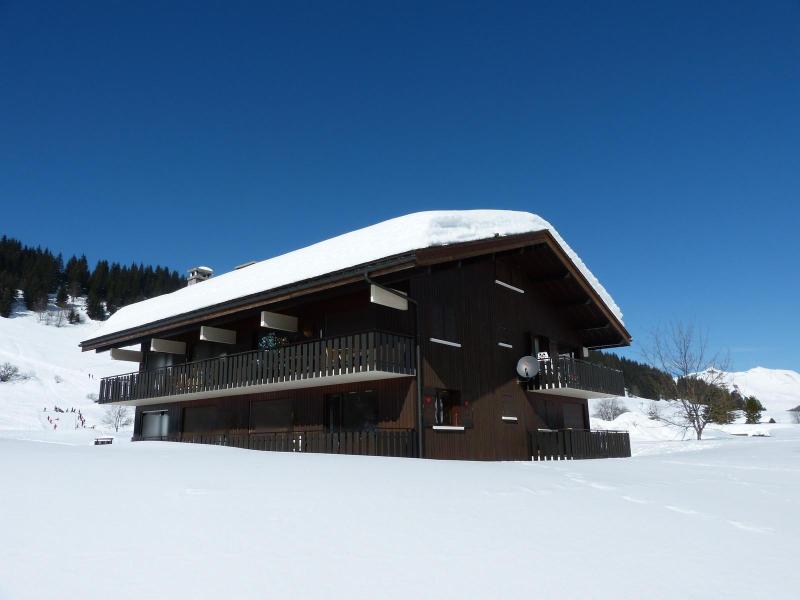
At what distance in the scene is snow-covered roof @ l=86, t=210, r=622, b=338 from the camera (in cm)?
1491

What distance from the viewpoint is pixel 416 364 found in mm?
16391

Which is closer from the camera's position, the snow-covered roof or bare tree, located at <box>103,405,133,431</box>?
the snow-covered roof

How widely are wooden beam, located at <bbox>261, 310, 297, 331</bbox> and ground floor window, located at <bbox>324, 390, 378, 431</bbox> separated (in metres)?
2.47

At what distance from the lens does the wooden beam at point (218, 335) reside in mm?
21000

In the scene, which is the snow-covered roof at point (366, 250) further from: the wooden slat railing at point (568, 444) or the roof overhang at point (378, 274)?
the wooden slat railing at point (568, 444)

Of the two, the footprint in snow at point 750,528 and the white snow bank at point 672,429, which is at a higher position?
the white snow bank at point 672,429

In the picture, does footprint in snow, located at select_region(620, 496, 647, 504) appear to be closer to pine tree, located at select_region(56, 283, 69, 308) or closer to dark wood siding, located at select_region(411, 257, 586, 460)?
dark wood siding, located at select_region(411, 257, 586, 460)

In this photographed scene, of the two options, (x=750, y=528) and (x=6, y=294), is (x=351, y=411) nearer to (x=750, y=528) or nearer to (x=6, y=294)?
(x=750, y=528)

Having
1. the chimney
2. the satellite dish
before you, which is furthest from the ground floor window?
Result: the chimney

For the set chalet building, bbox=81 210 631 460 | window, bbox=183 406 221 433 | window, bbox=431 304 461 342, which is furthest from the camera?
window, bbox=183 406 221 433

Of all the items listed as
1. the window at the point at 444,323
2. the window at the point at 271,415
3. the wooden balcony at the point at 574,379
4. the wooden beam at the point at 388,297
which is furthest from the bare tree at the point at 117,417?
the wooden beam at the point at 388,297

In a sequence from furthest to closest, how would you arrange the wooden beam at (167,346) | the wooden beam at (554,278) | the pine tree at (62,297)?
the pine tree at (62,297) < the wooden beam at (167,346) < the wooden beam at (554,278)

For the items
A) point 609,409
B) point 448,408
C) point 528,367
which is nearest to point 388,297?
point 448,408

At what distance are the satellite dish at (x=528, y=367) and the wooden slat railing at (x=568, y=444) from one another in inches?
73.4
